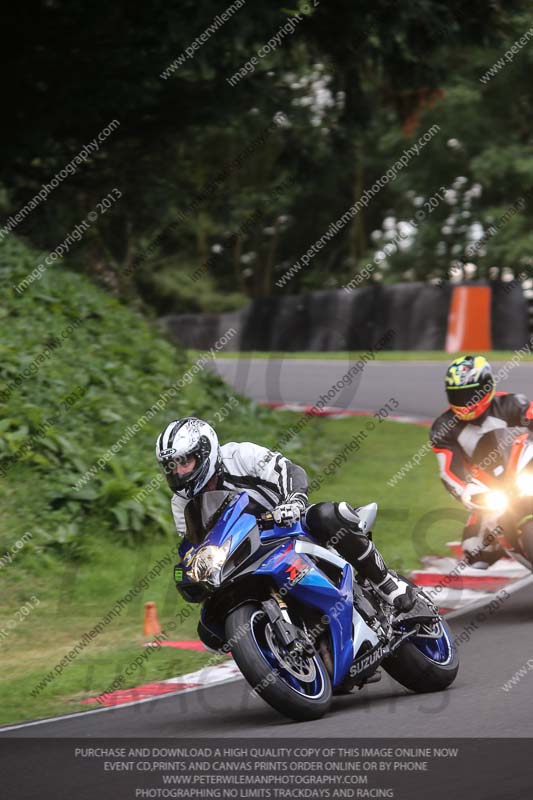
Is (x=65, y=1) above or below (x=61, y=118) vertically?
above

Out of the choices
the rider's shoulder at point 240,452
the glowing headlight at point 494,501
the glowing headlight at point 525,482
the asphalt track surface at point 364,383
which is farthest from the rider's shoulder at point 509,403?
the asphalt track surface at point 364,383

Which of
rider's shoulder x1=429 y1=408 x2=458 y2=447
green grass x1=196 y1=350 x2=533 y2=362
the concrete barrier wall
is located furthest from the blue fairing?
the concrete barrier wall

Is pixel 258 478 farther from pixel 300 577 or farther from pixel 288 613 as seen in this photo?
pixel 288 613

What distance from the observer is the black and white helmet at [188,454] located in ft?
20.6

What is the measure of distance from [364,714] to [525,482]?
8.93ft

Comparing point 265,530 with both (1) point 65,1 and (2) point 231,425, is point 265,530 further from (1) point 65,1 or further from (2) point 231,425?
(1) point 65,1

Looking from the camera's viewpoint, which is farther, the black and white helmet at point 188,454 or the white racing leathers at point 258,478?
the white racing leathers at point 258,478

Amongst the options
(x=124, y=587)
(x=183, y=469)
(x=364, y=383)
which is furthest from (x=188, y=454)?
(x=364, y=383)

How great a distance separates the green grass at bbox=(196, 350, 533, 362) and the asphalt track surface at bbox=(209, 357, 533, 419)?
853 mm

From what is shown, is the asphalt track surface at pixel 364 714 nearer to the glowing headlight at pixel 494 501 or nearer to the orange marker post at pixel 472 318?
the glowing headlight at pixel 494 501

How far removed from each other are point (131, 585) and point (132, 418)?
2780mm

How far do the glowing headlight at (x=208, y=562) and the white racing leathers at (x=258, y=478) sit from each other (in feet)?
1.63

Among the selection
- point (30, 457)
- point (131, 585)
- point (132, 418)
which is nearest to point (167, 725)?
point (131, 585)

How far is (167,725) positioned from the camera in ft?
21.6
